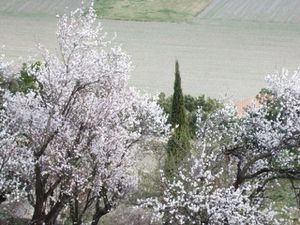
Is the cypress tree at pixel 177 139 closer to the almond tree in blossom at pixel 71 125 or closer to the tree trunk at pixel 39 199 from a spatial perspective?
the almond tree in blossom at pixel 71 125

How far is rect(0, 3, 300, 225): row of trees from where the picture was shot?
11.7 metres

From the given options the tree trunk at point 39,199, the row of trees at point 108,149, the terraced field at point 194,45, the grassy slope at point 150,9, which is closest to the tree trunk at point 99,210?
the row of trees at point 108,149

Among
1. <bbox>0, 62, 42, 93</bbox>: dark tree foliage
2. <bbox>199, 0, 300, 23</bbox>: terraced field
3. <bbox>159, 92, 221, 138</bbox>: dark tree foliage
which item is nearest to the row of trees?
<bbox>0, 62, 42, 93</bbox>: dark tree foliage

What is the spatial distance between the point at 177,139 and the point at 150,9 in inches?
1066

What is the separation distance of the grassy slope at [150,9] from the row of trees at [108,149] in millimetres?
26735

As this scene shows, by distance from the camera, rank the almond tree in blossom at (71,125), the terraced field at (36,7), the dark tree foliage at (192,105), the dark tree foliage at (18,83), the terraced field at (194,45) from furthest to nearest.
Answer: the terraced field at (36,7)
the terraced field at (194,45)
the dark tree foliage at (192,105)
the dark tree foliage at (18,83)
the almond tree in blossom at (71,125)

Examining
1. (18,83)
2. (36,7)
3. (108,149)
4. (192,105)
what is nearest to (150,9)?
(36,7)

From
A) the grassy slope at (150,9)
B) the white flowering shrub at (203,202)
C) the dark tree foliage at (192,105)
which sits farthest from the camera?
the grassy slope at (150,9)

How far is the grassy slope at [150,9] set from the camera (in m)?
39.8

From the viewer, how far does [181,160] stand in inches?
520

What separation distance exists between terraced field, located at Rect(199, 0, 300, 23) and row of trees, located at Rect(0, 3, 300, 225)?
27.3m

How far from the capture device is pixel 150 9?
40.9 metres

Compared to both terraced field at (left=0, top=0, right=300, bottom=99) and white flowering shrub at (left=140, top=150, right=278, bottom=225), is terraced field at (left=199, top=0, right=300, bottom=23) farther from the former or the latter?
white flowering shrub at (left=140, top=150, right=278, bottom=225)

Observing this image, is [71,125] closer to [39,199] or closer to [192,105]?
[39,199]
